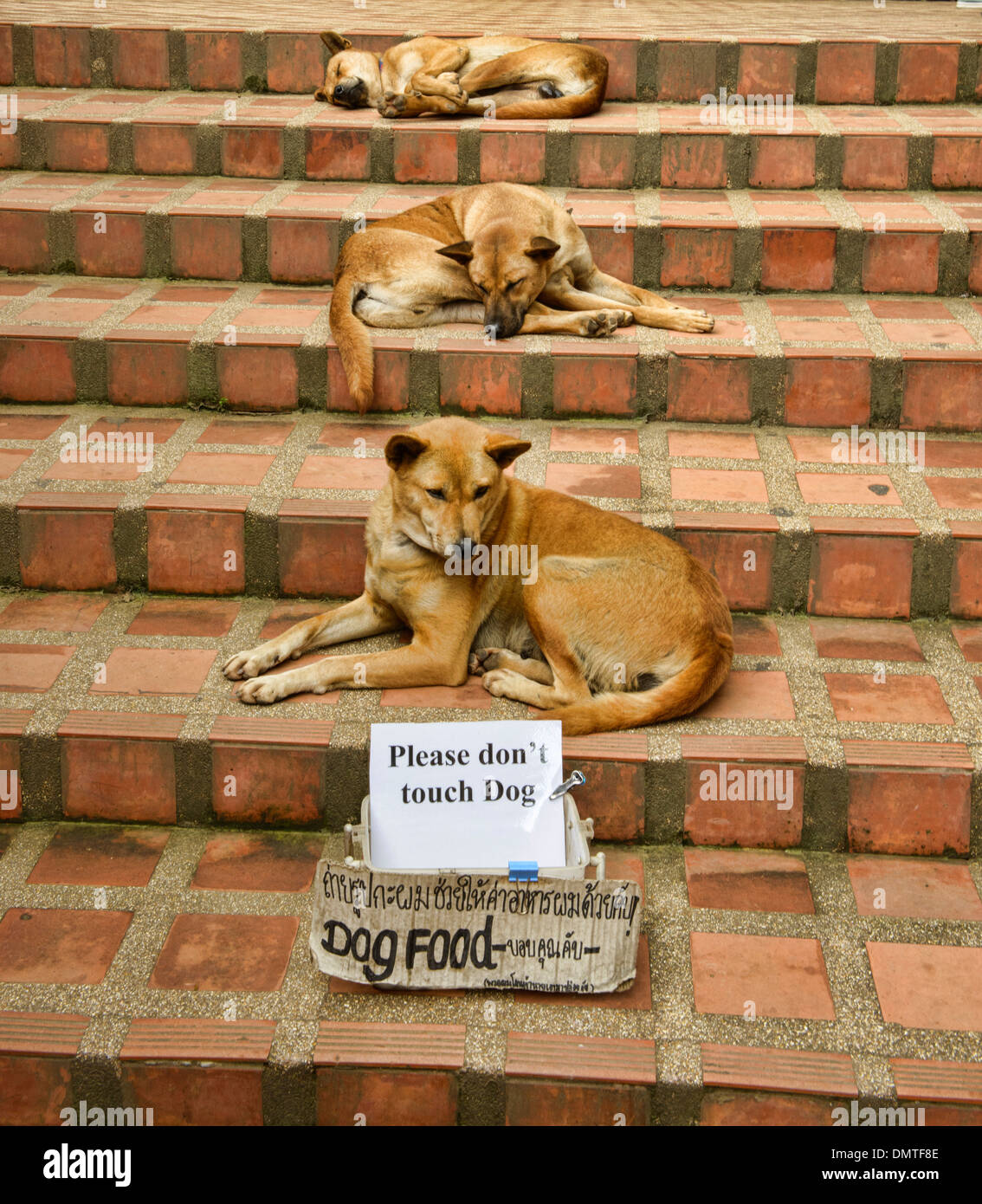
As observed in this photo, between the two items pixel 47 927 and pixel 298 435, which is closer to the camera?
pixel 47 927

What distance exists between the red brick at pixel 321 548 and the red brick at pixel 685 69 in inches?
147

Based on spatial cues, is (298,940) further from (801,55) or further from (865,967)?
(801,55)

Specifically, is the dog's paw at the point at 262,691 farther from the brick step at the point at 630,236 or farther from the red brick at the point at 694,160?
the red brick at the point at 694,160

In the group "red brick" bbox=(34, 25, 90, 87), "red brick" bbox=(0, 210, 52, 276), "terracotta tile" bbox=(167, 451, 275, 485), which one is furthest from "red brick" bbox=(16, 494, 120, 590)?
"red brick" bbox=(34, 25, 90, 87)

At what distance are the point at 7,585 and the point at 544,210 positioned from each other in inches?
106

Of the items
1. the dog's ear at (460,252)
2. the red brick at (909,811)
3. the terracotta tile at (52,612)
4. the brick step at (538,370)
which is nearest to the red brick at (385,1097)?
the red brick at (909,811)

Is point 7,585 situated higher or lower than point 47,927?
higher

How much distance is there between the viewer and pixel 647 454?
4.59 metres

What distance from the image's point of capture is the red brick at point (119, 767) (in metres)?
3.49

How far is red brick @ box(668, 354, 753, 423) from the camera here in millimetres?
4746

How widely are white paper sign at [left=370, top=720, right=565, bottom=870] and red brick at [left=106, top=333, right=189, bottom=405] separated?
2.37m

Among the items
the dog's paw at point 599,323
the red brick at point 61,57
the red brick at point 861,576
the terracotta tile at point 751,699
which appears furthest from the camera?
the red brick at point 61,57

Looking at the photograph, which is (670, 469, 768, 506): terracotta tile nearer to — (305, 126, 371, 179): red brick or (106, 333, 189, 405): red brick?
(106, 333, 189, 405): red brick
